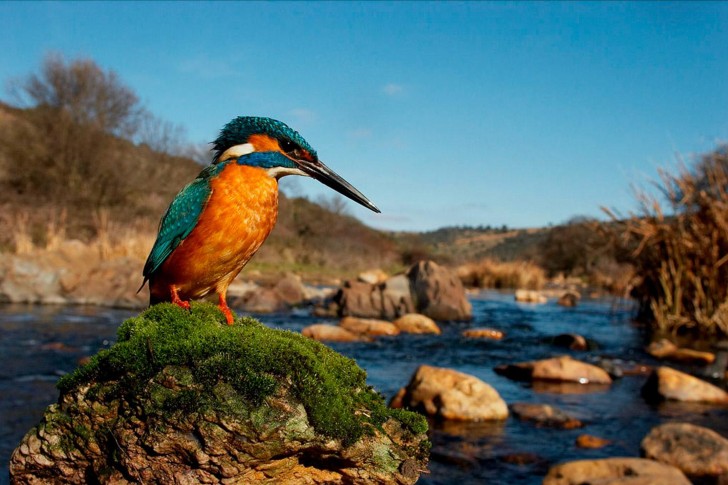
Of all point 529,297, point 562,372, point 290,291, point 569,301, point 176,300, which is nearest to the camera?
point 176,300

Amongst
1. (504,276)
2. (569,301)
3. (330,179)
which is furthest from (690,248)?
(504,276)

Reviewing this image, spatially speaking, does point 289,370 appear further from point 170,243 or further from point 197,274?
point 170,243

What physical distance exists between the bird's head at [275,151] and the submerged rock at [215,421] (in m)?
0.86

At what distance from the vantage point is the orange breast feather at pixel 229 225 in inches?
117

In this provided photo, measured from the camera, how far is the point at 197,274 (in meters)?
3.11

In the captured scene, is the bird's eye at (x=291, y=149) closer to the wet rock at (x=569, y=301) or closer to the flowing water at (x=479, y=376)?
the flowing water at (x=479, y=376)

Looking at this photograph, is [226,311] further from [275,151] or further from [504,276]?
[504,276]

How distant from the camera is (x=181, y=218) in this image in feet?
10.2

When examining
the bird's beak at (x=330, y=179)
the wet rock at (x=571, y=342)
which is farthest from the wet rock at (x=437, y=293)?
the bird's beak at (x=330, y=179)

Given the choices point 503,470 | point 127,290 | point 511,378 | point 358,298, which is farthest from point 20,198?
Answer: point 503,470

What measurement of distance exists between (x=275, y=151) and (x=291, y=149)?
87mm

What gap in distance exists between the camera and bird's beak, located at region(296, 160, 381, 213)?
122 inches

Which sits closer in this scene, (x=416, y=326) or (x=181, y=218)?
(x=181, y=218)

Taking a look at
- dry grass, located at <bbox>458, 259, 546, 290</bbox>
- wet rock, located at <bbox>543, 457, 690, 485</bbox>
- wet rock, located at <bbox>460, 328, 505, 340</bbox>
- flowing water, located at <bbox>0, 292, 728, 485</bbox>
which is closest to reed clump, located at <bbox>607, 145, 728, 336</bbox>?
flowing water, located at <bbox>0, 292, 728, 485</bbox>
